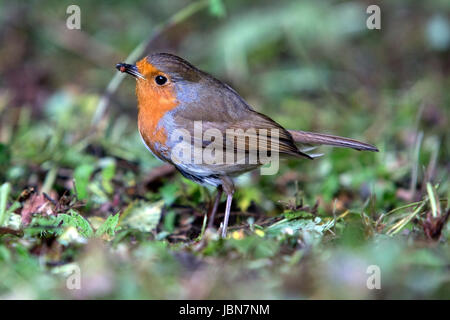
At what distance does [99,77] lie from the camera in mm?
6828

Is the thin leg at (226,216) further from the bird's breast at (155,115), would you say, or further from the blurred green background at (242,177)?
the bird's breast at (155,115)

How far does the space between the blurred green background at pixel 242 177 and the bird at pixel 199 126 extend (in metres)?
0.27

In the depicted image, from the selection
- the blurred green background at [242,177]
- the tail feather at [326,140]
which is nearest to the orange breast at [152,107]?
the blurred green background at [242,177]

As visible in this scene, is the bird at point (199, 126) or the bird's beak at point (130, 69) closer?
the bird at point (199, 126)

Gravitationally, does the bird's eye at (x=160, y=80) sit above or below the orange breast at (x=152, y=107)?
above

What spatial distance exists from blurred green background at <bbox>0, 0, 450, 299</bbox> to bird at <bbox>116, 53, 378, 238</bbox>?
0.27 meters

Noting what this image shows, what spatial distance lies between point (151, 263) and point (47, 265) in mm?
518

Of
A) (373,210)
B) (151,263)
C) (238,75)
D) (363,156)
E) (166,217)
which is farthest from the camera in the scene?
(238,75)

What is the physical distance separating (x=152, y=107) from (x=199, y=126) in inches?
13.3

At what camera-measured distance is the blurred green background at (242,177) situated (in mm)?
2531

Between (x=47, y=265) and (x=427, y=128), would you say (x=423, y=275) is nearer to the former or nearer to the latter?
(x=47, y=265)

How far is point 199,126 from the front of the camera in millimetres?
3752

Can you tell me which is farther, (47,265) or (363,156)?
(363,156)

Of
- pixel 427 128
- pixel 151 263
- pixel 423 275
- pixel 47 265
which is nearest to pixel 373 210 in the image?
pixel 423 275
